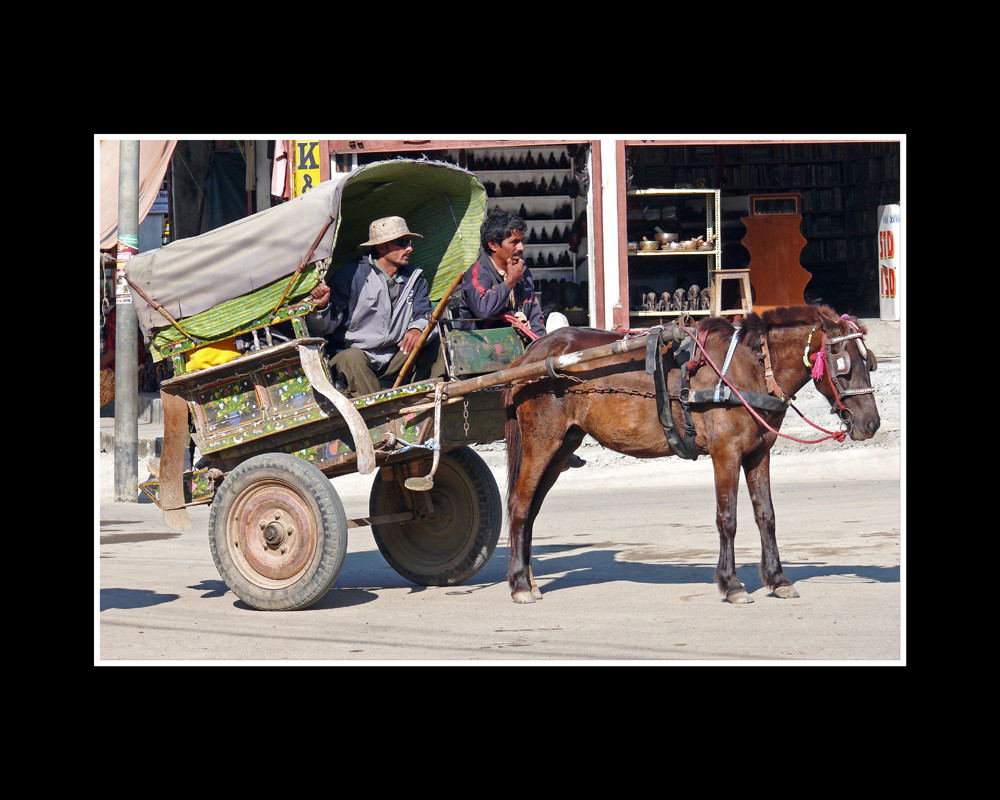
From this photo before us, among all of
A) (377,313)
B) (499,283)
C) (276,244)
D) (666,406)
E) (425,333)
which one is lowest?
(666,406)

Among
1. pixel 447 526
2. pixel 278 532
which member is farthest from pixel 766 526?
pixel 278 532

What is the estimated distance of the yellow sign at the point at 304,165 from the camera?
49.3 ft

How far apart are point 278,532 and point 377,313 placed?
1549mm

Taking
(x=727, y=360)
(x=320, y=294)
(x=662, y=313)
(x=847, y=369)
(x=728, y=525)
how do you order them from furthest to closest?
1. (x=662, y=313)
2. (x=320, y=294)
3. (x=727, y=360)
4. (x=728, y=525)
5. (x=847, y=369)

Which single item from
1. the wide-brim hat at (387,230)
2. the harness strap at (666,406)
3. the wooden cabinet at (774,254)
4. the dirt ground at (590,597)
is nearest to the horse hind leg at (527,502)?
the dirt ground at (590,597)

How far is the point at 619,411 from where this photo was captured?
7.54 meters

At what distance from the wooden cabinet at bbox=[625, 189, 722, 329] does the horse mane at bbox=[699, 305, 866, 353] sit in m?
8.12

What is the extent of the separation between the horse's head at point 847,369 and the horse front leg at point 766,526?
56 centimetres

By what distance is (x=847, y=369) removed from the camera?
7.04 metres

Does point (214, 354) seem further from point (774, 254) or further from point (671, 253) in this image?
point (774, 254)

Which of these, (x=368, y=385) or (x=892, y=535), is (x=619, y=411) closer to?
(x=368, y=385)

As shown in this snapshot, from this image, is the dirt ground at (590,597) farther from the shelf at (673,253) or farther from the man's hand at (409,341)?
the shelf at (673,253)

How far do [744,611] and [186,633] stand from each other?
10.7 ft

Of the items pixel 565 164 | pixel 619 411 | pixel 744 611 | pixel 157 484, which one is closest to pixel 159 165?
pixel 565 164
